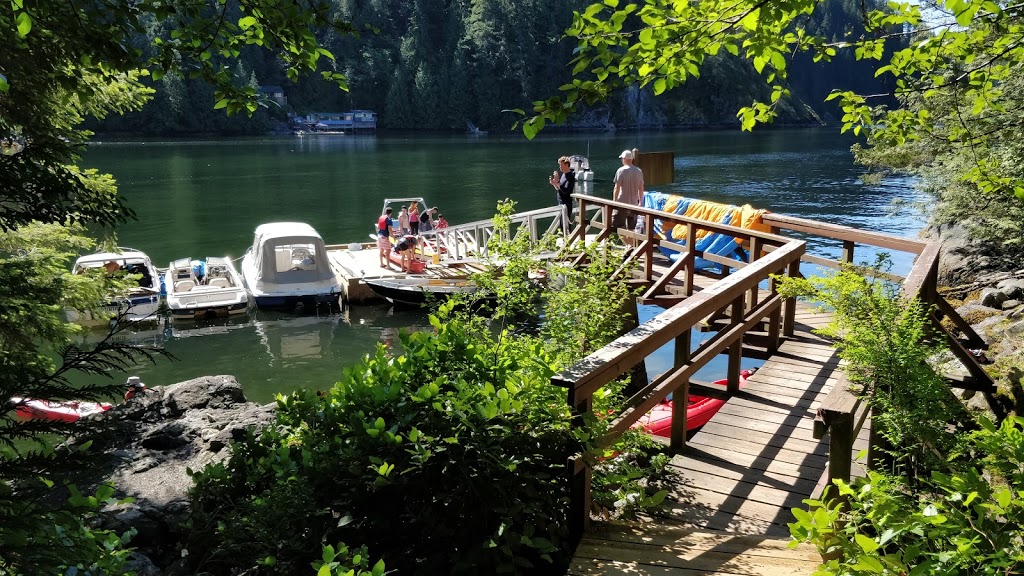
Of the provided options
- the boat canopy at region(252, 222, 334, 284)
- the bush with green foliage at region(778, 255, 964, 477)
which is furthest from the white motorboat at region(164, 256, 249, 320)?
the bush with green foliage at region(778, 255, 964, 477)

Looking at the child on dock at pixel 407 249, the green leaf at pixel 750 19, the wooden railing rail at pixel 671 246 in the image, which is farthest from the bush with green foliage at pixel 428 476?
the child on dock at pixel 407 249

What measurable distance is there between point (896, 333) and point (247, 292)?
63.2 feet

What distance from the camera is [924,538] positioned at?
2.12 metres

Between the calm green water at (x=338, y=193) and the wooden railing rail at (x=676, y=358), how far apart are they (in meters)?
7.70

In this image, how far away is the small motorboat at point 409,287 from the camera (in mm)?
17862

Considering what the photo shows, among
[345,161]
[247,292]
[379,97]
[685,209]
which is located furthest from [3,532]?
[379,97]

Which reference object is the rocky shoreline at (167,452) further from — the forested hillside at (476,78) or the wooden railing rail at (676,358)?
the forested hillside at (476,78)

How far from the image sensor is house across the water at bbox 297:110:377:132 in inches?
4609

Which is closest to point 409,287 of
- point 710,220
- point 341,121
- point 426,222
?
point 426,222

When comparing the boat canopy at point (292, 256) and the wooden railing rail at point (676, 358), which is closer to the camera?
the wooden railing rail at point (676, 358)

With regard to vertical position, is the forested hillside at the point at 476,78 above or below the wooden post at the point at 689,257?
above

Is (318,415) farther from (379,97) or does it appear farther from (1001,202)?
(379,97)

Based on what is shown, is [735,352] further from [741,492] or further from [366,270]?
[366,270]

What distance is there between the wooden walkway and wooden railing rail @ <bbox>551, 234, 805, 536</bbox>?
232 mm
